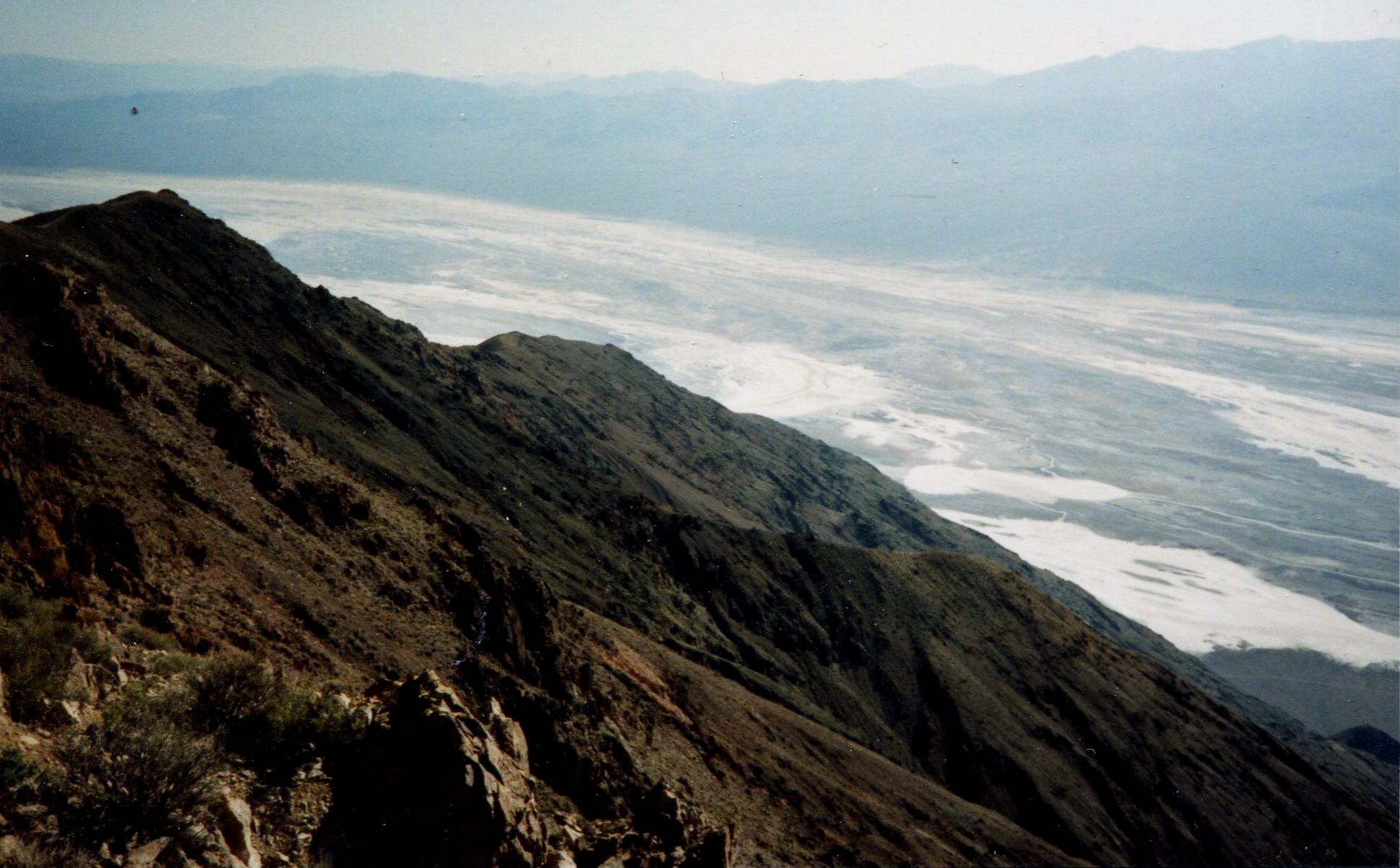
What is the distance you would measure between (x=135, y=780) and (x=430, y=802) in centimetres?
257

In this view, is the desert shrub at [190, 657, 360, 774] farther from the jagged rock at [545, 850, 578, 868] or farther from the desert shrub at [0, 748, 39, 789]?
the jagged rock at [545, 850, 578, 868]

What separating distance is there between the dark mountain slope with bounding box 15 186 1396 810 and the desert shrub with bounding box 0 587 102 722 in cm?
2021

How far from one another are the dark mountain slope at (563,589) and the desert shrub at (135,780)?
451cm

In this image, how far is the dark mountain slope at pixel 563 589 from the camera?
49.5ft

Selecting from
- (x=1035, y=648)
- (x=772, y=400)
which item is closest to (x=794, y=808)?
(x=1035, y=648)

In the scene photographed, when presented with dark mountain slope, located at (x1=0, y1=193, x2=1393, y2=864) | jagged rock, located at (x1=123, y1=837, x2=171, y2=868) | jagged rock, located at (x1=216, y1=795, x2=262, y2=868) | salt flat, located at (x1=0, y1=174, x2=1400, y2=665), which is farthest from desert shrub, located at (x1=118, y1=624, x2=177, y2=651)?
salt flat, located at (x1=0, y1=174, x2=1400, y2=665)

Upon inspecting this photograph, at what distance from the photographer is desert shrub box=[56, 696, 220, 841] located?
21.6ft

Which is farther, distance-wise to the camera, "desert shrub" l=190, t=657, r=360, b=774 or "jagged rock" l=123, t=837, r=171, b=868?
"desert shrub" l=190, t=657, r=360, b=774

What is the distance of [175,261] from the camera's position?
37.2m

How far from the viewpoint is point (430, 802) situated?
28.0 ft

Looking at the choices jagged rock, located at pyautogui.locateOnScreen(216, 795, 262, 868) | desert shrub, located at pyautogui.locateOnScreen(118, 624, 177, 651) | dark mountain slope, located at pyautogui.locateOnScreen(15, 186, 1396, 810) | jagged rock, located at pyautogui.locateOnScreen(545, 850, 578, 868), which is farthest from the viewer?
dark mountain slope, located at pyautogui.locateOnScreen(15, 186, 1396, 810)

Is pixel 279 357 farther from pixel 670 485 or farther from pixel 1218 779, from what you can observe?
pixel 1218 779

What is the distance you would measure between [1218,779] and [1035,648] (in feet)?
29.7

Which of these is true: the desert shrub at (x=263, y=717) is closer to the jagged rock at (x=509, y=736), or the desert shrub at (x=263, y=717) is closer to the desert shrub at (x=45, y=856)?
the desert shrub at (x=45, y=856)
